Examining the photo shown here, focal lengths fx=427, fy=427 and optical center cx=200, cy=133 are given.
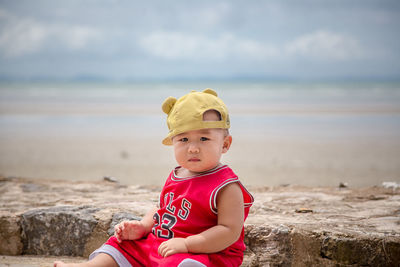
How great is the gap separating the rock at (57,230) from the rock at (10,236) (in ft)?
0.13

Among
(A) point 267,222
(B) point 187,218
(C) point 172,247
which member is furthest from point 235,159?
(C) point 172,247

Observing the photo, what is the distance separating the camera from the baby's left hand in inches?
74.9

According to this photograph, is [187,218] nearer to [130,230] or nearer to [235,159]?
[130,230]

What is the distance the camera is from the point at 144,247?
2.19 metres

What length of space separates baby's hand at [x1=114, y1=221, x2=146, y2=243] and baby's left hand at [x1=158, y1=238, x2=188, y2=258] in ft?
1.01

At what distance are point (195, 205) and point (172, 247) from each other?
23 cm

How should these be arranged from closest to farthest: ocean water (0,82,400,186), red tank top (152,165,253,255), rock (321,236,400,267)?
red tank top (152,165,253,255)
rock (321,236,400,267)
ocean water (0,82,400,186)

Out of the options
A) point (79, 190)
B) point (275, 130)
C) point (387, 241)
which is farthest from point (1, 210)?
point (275, 130)

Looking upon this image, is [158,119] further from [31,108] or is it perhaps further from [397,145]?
[397,145]

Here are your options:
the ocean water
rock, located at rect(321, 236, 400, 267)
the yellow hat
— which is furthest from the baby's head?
the ocean water

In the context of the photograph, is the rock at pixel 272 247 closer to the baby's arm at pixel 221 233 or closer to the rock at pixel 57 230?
the baby's arm at pixel 221 233

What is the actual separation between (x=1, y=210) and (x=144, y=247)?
1466 mm

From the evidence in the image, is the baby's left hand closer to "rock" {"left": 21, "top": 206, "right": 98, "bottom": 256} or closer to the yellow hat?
the yellow hat

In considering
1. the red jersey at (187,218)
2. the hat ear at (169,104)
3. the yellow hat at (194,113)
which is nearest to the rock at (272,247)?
the red jersey at (187,218)
